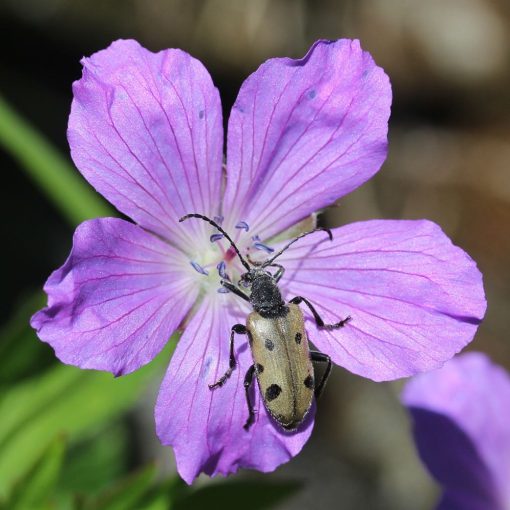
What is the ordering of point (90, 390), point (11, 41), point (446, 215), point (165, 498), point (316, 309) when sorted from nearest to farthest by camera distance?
point (316, 309) < point (165, 498) < point (90, 390) < point (11, 41) < point (446, 215)

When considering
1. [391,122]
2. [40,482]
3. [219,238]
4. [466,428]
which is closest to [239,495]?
[40,482]

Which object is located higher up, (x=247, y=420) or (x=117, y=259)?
(x=117, y=259)

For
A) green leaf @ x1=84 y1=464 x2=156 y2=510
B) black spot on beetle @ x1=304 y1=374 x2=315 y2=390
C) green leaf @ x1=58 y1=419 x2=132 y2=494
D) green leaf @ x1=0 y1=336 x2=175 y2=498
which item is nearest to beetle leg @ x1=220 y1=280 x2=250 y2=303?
black spot on beetle @ x1=304 y1=374 x2=315 y2=390

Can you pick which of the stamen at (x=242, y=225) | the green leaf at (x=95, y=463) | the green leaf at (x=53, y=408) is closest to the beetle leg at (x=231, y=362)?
the stamen at (x=242, y=225)

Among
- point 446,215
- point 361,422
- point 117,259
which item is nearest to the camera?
point 117,259

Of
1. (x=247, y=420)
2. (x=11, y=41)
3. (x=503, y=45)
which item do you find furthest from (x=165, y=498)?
(x=503, y=45)

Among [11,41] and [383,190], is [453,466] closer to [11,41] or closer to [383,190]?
[383,190]

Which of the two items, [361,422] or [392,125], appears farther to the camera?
[392,125]
